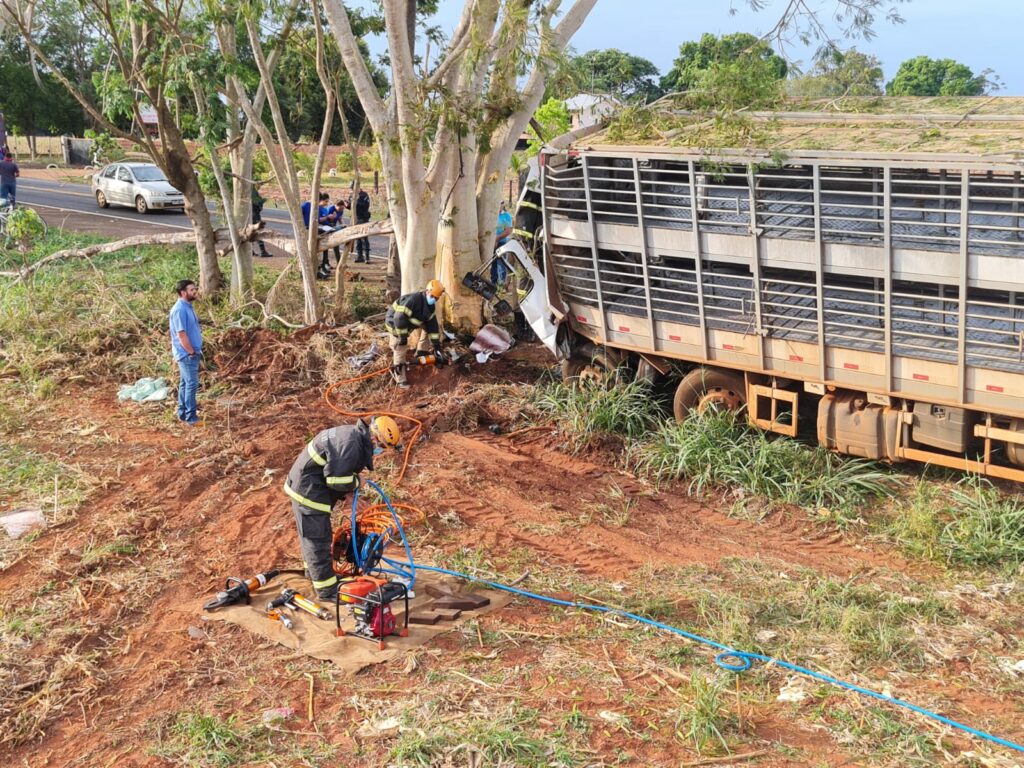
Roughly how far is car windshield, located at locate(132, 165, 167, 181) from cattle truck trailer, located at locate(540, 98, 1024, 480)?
18021mm

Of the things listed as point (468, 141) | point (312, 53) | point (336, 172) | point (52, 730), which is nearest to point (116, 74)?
point (312, 53)

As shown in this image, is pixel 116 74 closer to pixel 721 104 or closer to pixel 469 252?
pixel 469 252

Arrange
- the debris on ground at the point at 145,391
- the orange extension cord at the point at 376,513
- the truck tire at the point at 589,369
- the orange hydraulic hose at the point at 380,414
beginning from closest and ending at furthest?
1. the orange extension cord at the point at 376,513
2. the orange hydraulic hose at the point at 380,414
3. the truck tire at the point at 589,369
4. the debris on ground at the point at 145,391

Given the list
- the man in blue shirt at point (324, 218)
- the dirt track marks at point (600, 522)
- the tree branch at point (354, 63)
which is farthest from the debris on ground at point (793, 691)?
the man in blue shirt at point (324, 218)

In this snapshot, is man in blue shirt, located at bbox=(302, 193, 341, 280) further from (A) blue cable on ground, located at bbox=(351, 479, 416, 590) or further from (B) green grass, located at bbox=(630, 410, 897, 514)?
(A) blue cable on ground, located at bbox=(351, 479, 416, 590)

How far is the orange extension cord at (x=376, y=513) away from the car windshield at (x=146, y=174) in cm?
1624

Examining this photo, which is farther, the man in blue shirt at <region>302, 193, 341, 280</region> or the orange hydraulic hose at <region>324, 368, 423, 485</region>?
the man in blue shirt at <region>302, 193, 341, 280</region>

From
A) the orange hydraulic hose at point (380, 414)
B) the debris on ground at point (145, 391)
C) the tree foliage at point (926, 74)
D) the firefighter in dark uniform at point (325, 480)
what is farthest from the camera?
the tree foliage at point (926, 74)

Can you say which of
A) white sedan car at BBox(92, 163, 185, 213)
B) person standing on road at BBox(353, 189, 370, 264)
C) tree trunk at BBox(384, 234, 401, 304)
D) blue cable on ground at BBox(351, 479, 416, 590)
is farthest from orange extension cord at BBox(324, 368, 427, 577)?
white sedan car at BBox(92, 163, 185, 213)

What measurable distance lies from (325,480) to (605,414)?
157 inches

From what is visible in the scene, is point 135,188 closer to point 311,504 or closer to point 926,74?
point 311,504

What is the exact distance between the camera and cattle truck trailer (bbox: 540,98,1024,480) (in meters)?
7.17

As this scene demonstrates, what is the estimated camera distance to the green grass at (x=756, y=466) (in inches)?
327

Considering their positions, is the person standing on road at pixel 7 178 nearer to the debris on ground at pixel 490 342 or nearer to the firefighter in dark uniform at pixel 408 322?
the firefighter in dark uniform at pixel 408 322
